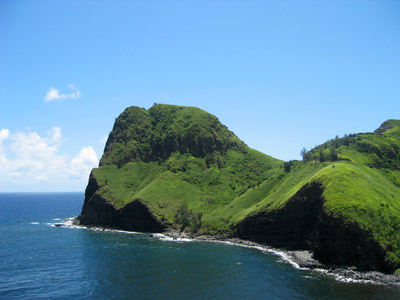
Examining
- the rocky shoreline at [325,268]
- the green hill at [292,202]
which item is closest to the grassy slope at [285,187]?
the green hill at [292,202]

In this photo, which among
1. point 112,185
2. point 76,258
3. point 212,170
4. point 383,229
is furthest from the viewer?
point 212,170

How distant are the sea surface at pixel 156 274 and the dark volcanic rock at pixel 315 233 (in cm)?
1001

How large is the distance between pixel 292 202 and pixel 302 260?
981 inches

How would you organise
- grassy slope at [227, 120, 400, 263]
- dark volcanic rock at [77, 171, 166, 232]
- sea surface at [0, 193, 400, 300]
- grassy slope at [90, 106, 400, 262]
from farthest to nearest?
dark volcanic rock at [77, 171, 166, 232], grassy slope at [90, 106, 400, 262], grassy slope at [227, 120, 400, 263], sea surface at [0, 193, 400, 300]

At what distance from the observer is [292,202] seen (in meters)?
108

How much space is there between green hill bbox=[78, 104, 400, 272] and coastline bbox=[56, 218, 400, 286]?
9.14 feet

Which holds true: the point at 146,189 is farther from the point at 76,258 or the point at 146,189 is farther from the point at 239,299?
the point at 239,299

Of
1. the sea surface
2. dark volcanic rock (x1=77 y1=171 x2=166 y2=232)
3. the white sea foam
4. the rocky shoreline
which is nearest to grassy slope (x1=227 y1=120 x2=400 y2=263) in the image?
the rocky shoreline

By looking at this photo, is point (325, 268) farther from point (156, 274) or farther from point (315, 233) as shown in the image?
point (156, 274)

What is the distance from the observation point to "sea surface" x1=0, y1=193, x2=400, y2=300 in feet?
207

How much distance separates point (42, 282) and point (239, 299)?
46785mm

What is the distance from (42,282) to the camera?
229ft

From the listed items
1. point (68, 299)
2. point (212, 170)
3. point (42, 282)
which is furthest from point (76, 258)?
point (212, 170)

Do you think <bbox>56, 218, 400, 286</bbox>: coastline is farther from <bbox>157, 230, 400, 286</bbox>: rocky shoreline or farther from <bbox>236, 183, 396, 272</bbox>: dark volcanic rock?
<bbox>236, 183, 396, 272</bbox>: dark volcanic rock
